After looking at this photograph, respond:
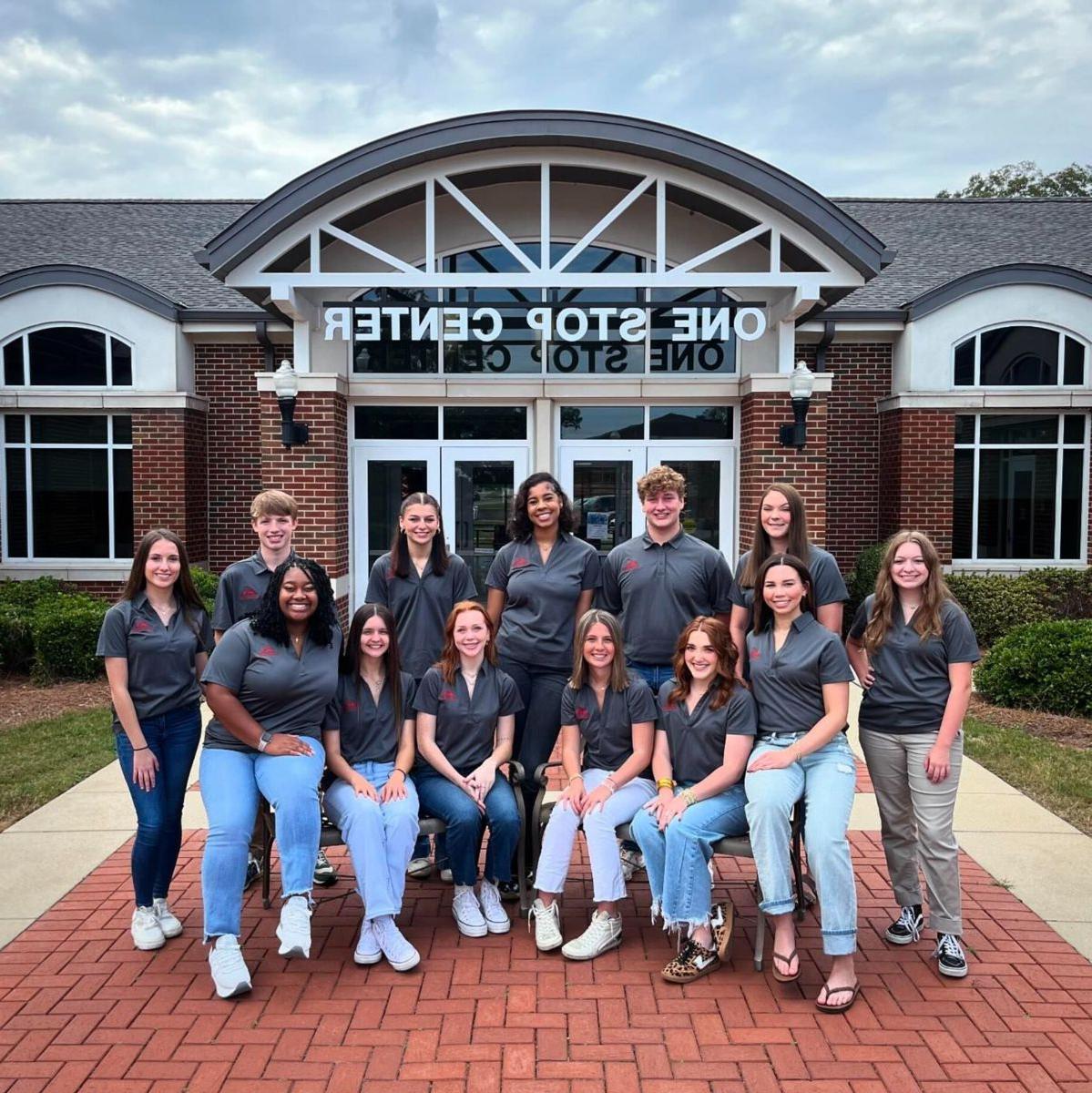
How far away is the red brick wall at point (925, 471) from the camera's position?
11.1 meters

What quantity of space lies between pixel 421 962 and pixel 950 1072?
198cm

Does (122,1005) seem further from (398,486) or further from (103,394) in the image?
(103,394)

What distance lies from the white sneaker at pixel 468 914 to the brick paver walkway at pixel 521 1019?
0.05 metres

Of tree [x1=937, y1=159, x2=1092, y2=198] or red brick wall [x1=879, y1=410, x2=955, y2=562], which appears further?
tree [x1=937, y1=159, x2=1092, y2=198]

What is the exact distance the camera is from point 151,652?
161 inches

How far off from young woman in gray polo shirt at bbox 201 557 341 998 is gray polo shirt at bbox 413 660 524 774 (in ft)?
1.44

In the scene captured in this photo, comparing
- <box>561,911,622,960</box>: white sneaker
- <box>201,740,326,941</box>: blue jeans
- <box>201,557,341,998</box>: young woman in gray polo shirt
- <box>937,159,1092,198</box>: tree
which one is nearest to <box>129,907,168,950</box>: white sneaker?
<box>201,557,341,998</box>: young woman in gray polo shirt

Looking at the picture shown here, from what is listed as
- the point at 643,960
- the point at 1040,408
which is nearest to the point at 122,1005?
the point at 643,960

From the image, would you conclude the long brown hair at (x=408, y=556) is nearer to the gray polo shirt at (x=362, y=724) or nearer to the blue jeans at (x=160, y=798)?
the gray polo shirt at (x=362, y=724)

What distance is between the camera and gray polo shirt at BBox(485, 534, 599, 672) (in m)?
4.71

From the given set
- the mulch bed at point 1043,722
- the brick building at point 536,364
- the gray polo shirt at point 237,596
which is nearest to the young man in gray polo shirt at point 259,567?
the gray polo shirt at point 237,596

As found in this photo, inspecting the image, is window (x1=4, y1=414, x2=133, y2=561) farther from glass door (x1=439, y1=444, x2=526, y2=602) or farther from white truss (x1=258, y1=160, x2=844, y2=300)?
glass door (x1=439, y1=444, x2=526, y2=602)

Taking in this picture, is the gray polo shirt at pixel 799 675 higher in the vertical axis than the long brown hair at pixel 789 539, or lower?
lower

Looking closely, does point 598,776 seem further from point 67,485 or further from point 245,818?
point 67,485
